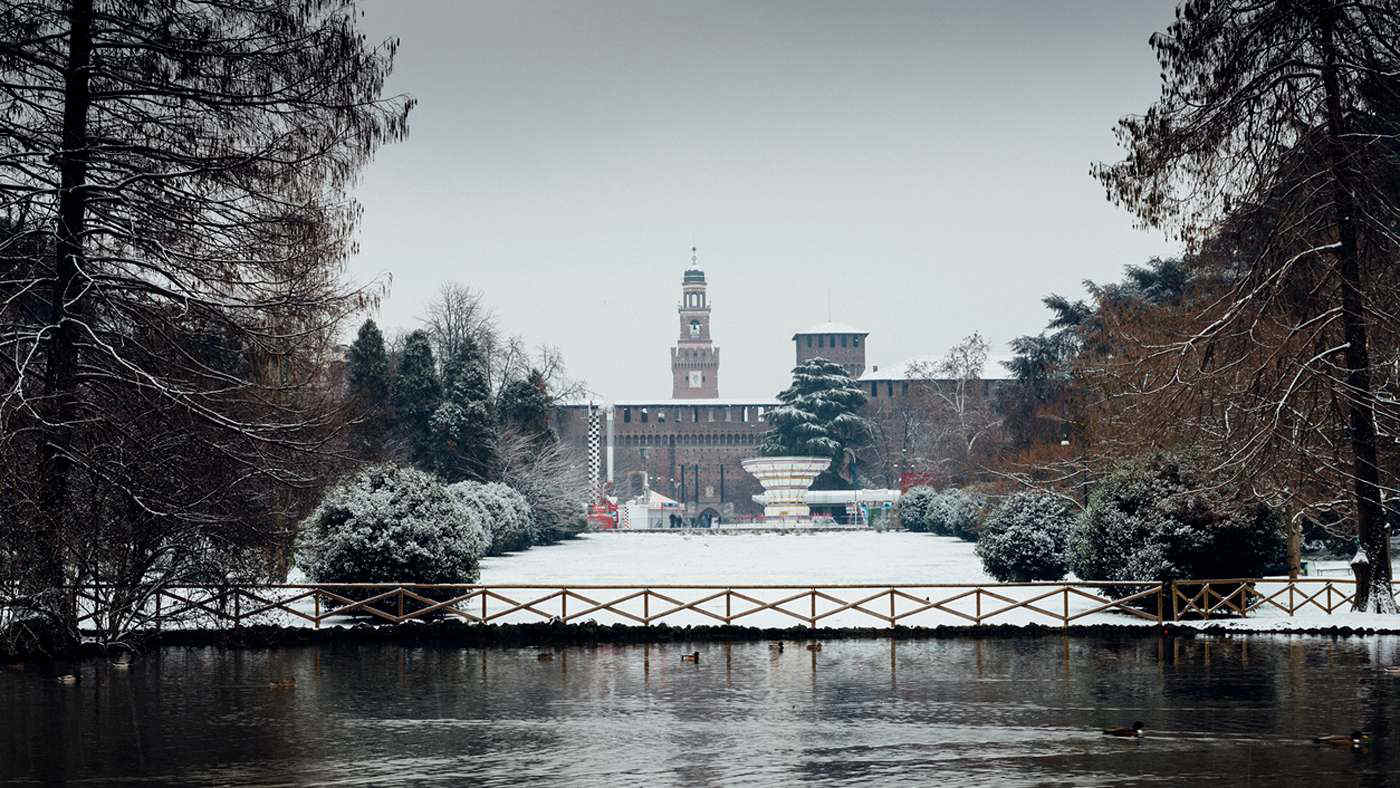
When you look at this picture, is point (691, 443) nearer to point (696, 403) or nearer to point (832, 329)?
point (696, 403)

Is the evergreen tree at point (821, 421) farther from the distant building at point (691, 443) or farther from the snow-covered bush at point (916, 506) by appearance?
the snow-covered bush at point (916, 506)

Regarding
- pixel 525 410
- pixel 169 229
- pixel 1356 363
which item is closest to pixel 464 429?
pixel 525 410

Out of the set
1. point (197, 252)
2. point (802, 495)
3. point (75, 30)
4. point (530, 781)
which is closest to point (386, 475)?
point (197, 252)

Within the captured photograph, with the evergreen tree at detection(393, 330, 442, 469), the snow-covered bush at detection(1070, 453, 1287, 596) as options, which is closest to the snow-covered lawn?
the evergreen tree at detection(393, 330, 442, 469)

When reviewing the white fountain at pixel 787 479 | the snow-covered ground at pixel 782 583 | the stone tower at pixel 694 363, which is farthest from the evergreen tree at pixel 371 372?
the stone tower at pixel 694 363

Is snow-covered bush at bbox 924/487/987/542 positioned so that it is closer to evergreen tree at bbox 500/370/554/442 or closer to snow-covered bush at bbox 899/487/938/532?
snow-covered bush at bbox 899/487/938/532

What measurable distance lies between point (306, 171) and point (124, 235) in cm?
233

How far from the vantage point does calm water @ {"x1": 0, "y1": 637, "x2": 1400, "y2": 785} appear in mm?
10562

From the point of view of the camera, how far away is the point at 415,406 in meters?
48.2

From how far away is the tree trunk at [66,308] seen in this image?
16.1m

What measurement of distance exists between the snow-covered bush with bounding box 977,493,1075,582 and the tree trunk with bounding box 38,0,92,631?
1815 cm

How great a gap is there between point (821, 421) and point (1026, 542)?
54.8 metres

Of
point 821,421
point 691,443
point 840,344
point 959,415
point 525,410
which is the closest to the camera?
point 525,410

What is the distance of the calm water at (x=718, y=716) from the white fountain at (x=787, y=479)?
2336 inches
